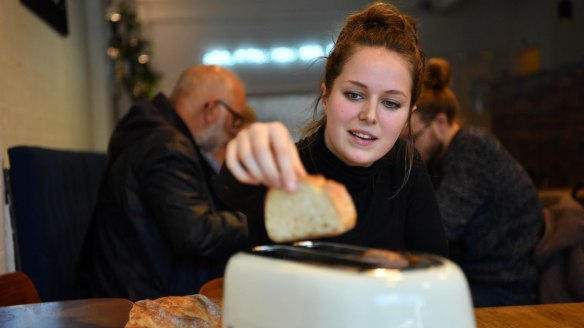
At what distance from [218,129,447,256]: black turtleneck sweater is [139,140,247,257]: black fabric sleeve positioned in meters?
0.83

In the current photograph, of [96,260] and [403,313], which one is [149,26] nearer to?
[96,260]

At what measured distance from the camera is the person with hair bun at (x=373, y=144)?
3.51ft

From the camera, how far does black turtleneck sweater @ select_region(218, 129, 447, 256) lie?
1204mm

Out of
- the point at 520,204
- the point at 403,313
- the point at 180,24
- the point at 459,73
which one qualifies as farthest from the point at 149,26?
the point at 403,313

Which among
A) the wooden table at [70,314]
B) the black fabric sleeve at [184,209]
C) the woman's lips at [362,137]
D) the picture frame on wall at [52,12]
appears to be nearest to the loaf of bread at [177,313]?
the wooden table at [70,314]

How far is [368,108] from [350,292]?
1.40ft

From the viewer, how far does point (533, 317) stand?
1.12 m

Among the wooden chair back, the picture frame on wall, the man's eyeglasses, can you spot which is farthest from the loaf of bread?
the picture frame on wall

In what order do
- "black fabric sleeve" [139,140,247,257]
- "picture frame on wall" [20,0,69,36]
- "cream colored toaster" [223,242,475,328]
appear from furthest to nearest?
"picture frame on wall" [20,0,69,36] < "black fabric sleeve" [139,140,247,257] < "cream colored toaster" [223,242,475,328]

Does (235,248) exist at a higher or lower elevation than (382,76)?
lower

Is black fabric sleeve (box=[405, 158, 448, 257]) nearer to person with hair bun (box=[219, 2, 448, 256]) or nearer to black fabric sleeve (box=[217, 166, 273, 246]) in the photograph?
person with hair bun (box=[219, 2, 448, 256])

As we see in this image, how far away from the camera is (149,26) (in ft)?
22.7

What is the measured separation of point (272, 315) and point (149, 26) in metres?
6.57

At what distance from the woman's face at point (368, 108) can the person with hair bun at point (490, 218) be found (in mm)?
1065
